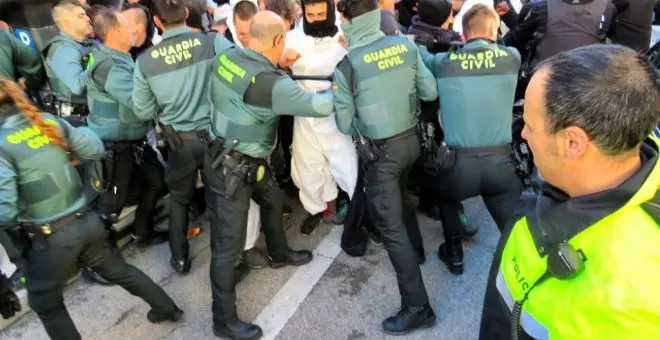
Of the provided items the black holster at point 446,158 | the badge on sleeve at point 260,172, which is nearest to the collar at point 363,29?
the black holster at point 446,158

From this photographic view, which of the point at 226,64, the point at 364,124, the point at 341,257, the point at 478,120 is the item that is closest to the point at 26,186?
the point at 226,64

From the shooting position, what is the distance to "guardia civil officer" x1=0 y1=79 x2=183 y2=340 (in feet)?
7.82

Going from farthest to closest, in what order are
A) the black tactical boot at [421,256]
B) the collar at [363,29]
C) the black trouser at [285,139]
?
the black trouser at [285,139]
the black tactical boot at [421,256]
the collar at [363,29]

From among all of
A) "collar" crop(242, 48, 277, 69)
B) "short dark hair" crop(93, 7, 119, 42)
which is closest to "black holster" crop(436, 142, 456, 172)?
"collar" crop(242, 48, 277, 69)

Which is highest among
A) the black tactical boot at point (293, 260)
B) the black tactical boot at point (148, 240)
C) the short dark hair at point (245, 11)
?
the short dark hair at point (245, 11)

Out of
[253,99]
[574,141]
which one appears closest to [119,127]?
[253,99]

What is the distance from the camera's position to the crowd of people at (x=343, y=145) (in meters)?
1.13

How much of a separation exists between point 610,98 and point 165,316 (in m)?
2.82

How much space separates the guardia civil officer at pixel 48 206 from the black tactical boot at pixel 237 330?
62 cm

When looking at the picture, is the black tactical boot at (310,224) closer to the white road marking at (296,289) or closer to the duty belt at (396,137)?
the white road marking at (296,289)

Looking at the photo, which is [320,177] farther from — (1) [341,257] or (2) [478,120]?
(2) [478,120]

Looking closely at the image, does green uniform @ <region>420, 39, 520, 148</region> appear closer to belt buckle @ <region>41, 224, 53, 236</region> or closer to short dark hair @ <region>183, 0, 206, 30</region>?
short dark hair @ <region>183, 0, 206, 30</region>

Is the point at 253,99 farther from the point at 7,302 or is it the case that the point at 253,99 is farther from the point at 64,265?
the point at 7,302

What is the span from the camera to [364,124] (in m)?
2.99
